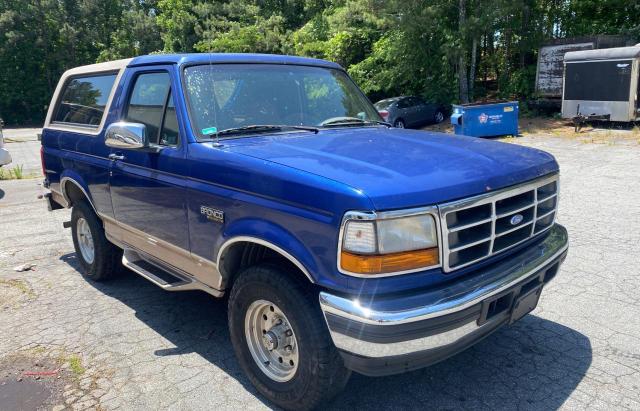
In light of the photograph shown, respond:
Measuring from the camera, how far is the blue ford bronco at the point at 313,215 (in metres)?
2.47

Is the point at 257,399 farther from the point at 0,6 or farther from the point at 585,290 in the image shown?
the point at 0,6

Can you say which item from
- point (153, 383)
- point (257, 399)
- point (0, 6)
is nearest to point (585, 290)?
point (257, 399)

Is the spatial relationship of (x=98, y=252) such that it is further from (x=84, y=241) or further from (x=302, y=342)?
(x=302, y=342)

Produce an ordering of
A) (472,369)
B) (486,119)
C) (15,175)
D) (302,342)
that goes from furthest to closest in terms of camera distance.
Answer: (486,119) < (15,175) < (472,369) < (302,342)

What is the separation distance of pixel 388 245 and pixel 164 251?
2062mm

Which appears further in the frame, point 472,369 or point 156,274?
point 156,274

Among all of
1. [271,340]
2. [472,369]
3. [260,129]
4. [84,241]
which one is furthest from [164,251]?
[472,369]

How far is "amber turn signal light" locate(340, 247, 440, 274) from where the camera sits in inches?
96.3

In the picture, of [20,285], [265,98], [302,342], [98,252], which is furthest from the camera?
[20,285]

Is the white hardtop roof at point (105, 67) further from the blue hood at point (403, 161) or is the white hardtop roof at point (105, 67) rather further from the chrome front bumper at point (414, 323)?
the chrome front bumper at point (414, 323)

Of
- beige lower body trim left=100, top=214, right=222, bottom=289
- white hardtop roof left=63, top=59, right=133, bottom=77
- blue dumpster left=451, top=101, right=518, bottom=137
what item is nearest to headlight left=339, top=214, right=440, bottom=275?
beige lower body trim left=100, top=214, right=222, bottom=289

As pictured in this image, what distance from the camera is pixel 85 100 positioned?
500 centimetres

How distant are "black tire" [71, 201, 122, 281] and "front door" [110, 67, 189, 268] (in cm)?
65

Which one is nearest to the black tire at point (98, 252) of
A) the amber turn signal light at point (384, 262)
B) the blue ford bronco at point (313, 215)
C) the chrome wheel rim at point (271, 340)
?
the blue ford bronco at point (313, 215)
